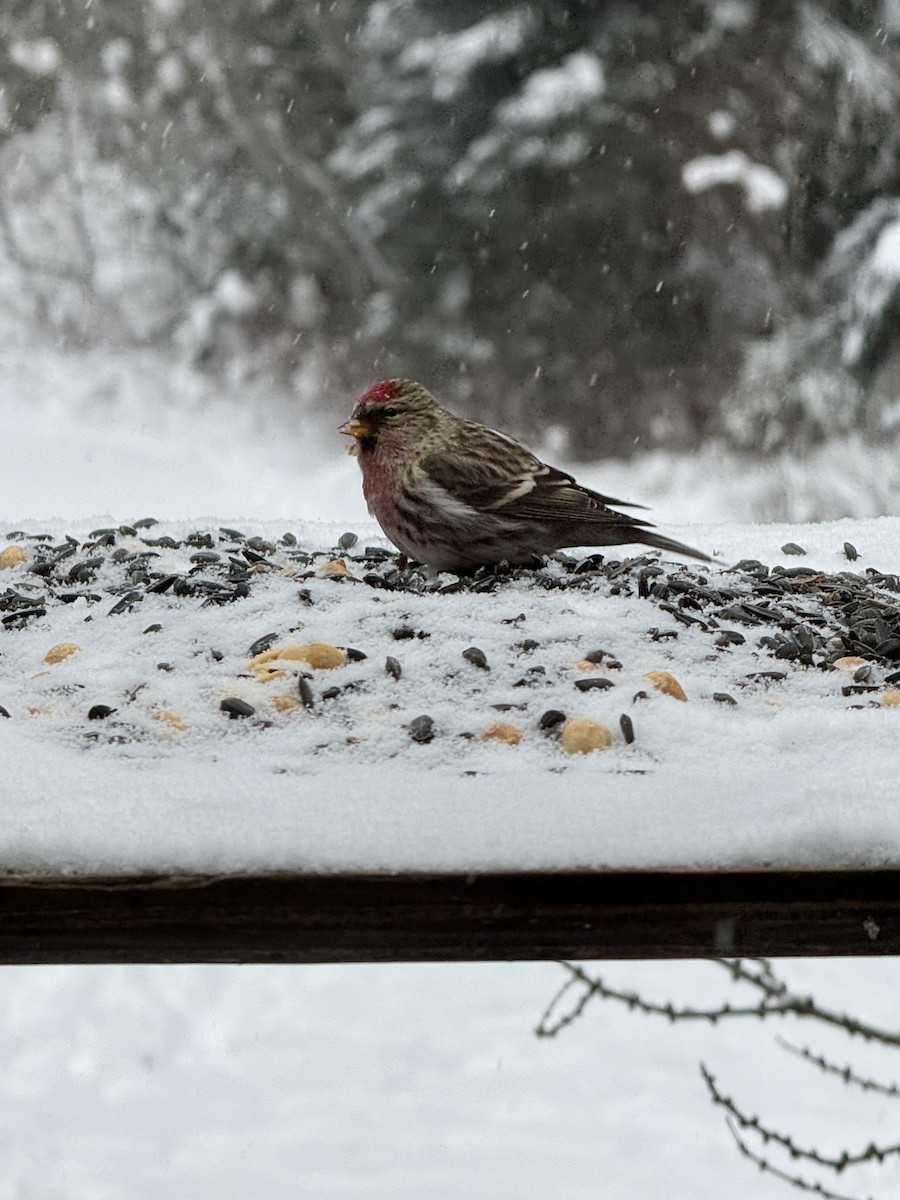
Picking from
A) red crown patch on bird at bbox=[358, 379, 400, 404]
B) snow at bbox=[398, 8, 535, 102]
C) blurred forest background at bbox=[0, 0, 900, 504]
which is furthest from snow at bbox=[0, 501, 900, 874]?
snow at bbox=[398, 8, 535, 102]

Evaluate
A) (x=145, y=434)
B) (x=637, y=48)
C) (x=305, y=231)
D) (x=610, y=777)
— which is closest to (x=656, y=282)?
(x=637, y=48)

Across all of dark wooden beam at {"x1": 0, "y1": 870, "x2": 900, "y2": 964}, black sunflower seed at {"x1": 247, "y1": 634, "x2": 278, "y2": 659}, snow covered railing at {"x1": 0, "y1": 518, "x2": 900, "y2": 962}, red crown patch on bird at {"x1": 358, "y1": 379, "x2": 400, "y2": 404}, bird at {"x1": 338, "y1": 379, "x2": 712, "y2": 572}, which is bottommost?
dark wooden beam at {"x1": 0, "y1": 870, "x2": 900, "y2": 964}

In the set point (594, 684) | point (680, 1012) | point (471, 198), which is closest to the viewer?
point (594, 684)

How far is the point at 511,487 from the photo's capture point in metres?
2.85

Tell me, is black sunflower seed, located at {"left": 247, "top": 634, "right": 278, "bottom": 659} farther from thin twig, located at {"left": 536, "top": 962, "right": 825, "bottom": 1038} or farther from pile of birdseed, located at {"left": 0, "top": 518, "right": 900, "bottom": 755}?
thin twig, located at {"left": 536, "top": 962, "right": 825, "bottom": 1038}

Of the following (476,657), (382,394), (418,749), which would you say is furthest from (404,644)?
(382,394)

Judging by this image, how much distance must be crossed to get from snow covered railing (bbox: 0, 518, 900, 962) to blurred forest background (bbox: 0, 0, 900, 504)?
5463 millimetres

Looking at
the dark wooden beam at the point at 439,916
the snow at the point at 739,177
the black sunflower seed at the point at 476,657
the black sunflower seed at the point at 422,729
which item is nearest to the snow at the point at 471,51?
the snow at the point at 739,177

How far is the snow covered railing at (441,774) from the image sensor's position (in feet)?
4.13

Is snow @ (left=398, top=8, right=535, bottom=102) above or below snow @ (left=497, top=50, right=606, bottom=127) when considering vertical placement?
above

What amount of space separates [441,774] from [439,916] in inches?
8.6

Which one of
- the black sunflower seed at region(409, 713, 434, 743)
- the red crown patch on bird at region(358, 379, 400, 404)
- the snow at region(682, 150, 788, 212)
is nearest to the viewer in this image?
the black sunflower seed at region(409, 713, 434, 743)

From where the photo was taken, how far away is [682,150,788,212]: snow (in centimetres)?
793

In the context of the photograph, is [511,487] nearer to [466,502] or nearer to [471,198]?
[466,502]
